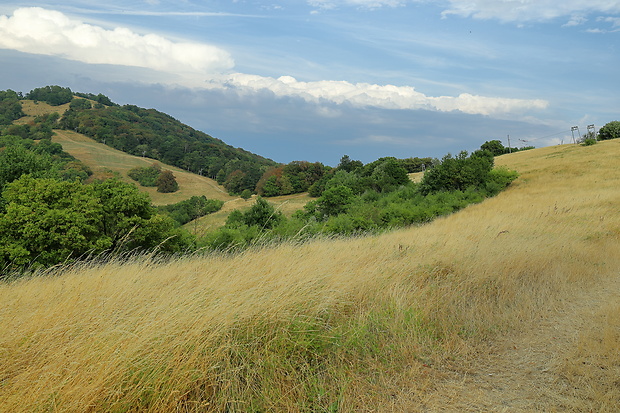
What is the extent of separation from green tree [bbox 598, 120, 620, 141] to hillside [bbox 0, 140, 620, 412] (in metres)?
78.6

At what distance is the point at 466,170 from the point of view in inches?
1474

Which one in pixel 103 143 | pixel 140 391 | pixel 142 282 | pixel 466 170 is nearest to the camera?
pixel 140 391

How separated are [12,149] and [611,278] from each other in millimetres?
30380

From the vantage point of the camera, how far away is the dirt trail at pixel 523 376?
11.9 feet

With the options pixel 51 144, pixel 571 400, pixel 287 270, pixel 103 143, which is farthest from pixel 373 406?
pixel 103 143

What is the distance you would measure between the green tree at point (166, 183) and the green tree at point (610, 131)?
282 ft

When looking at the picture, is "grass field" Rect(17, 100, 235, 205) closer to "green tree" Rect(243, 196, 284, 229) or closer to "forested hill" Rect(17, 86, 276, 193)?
"forested hill" Rect(17, 86, 276, 193)

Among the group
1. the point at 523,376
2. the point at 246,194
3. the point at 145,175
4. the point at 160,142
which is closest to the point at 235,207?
the point at 246,194

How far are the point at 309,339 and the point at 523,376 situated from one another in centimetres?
215

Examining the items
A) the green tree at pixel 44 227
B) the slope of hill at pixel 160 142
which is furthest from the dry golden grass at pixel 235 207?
the green tree at pixel 44 227

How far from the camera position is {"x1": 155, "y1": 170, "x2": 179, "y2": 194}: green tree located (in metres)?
97.5

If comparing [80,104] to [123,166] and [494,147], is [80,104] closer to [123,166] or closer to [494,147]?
[123,166]

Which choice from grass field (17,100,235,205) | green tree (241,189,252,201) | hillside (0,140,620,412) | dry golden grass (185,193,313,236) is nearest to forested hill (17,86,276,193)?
grass field (17,100,235,205)

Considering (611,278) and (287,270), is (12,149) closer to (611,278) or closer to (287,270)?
(287,270)
